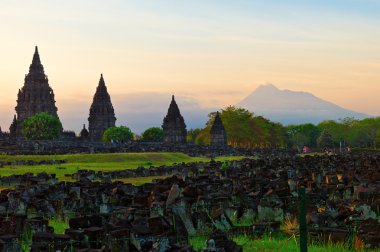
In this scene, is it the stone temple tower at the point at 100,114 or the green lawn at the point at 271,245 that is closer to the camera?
the green lawn at the point at 271,245

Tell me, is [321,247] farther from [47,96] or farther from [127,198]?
[47,96]

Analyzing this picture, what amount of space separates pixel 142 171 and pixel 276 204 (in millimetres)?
21914

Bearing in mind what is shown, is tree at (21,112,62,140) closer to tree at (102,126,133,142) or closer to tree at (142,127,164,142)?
tree at (102,126,133,142)

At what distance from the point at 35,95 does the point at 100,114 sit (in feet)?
53.5

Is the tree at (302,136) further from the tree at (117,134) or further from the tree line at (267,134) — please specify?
the tree at (117,134)

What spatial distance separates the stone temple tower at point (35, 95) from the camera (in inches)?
4985

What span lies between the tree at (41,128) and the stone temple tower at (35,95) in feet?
53.0

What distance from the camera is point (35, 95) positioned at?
127m

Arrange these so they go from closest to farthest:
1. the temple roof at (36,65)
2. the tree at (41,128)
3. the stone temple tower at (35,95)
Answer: the tree at (41,128)
the stone temple tower at (35,95)
the temple roof at (36,65)

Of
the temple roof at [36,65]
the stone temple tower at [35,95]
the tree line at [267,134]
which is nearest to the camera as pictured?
the stone temple tower at [35,95]

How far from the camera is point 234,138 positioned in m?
141

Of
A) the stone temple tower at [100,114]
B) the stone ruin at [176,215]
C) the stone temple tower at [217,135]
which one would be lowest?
the stone ruin at [176,215]

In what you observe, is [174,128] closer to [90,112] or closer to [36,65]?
[90,112]

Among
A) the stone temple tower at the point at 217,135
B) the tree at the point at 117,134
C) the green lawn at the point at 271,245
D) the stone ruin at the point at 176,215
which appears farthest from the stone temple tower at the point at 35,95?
the green lawn at the point at 271,245
